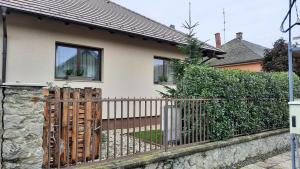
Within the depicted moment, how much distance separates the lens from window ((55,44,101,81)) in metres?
8.52

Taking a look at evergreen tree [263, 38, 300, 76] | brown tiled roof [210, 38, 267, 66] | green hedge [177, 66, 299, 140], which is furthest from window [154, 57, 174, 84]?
brown tiled roof [210, 38, 267, 66]

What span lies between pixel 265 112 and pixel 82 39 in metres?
6.10

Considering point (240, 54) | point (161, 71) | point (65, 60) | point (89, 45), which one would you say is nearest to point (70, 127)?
point (65, 60)

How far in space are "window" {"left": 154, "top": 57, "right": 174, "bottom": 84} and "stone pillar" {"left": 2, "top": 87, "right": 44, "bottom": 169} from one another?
7694 mm

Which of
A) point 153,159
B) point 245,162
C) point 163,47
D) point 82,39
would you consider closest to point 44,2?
point 82,39

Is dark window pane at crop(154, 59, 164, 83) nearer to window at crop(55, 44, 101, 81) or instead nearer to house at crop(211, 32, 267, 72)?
window at crop(55, 44, 101, 81)

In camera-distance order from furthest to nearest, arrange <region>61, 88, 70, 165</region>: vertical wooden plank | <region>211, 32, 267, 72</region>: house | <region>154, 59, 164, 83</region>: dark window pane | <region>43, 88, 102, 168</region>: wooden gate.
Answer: <region>211, 32, 267, 72</region>: house → <region>154, 59, 164, 83</region>: dark window pane → <region>61, 88, 70, 165</region>: vertical wooden plank → <region>43, 88, 102, 168</region>: wooden gate

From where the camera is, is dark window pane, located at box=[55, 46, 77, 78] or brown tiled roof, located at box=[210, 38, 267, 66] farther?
brown tiled roof, located at box=[210, 38, 267, 66]

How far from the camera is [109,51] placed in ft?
31.1

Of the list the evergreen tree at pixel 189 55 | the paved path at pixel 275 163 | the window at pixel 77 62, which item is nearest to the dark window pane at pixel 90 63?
the window at pixel 77 62

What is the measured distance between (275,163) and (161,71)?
5927mm

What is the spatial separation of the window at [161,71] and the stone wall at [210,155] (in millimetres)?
4668

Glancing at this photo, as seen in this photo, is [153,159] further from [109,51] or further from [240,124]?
[109,51]

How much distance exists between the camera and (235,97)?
6715mm
